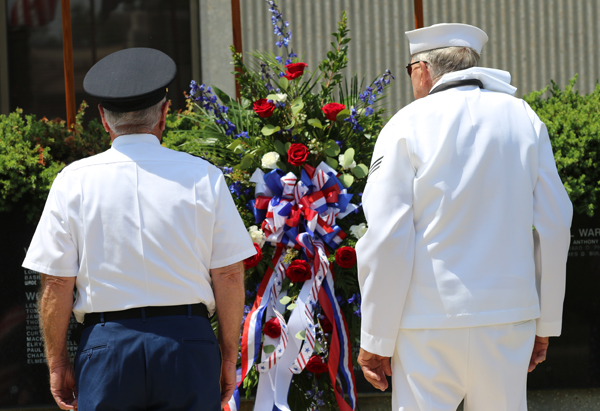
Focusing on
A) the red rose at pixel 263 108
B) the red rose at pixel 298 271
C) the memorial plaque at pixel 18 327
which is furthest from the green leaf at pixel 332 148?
the memorial plaque at pixel 18 327

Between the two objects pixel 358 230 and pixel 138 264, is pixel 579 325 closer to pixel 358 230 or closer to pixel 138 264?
pixel 358 230

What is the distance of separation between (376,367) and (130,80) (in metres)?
1.15

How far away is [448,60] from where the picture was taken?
6.70ft

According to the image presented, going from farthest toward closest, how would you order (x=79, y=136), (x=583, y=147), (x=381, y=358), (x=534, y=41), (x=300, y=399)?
1. (x=534, y=41)
2. (x=79, y=136)
3. (x=583, y=147)
4. (x=300, y=399)
5. (x=381, y=358)

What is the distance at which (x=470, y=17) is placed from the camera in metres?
4.95

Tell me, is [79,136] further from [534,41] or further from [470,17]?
[534,41]

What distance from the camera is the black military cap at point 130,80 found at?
1.83 metres

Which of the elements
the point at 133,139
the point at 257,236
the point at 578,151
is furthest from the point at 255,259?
the point at 578,151

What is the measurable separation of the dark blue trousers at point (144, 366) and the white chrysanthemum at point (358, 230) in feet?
3.70

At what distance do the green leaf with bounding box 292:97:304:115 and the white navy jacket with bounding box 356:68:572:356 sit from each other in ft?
3.00

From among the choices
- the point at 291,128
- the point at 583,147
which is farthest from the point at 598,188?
the point at 291,128

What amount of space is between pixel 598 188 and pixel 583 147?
0.24 meters

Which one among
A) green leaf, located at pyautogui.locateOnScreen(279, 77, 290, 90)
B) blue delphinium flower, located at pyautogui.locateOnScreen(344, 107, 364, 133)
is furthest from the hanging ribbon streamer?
green leaf, located at pyautogui.locateOnScreen(279, 77, 290, 90)

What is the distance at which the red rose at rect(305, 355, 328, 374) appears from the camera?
2.69 m
